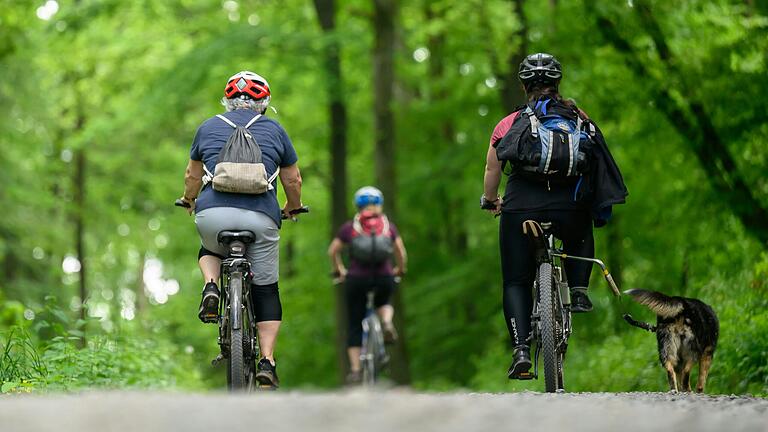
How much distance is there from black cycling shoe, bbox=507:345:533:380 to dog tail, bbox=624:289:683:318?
0.91 m

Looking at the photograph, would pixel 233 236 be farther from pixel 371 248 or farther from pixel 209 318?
pixel 371 248

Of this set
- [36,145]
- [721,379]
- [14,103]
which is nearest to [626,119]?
[721,379]

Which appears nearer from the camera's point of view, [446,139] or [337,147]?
[337,147]

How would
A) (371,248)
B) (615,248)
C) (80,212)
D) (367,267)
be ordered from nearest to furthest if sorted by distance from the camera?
(371,248) → (367,267) → (615,248) → (80,212)

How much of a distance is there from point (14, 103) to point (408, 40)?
7.86 meters

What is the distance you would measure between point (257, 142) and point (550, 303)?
6.65 feet

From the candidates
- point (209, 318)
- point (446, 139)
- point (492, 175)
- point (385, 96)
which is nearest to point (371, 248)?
point (492, 175)

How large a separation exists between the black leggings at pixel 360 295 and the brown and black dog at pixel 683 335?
4.85 metres

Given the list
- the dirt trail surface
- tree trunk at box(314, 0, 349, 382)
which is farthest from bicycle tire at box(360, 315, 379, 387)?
tree trunk at box(314, 0, 349, 382)

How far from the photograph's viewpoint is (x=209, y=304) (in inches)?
288

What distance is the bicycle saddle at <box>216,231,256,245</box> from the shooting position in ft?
24.4

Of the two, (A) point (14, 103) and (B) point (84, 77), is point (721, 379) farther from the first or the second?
(B) point (84, 77)

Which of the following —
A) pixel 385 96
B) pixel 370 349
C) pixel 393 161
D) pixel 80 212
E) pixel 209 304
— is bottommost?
pixel 209 304

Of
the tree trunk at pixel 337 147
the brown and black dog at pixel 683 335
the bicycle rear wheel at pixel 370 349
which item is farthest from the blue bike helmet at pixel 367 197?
the tree trunk at pixel 337 147
